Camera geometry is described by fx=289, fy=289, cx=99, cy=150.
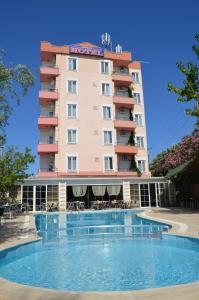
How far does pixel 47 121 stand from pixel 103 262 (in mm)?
25424

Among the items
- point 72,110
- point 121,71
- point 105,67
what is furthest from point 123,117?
point 105,67

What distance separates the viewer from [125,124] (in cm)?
3506

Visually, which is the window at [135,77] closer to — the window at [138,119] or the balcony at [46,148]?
the window at [138,119]

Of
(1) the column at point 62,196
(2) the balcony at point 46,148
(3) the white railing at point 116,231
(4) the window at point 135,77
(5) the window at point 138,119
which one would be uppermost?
(4) the window at point 135,77

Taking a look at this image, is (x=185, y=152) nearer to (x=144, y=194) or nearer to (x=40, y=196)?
(x=144, y=194)

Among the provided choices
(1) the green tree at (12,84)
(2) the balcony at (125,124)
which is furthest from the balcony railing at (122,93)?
(1) the green tree at (12,84)

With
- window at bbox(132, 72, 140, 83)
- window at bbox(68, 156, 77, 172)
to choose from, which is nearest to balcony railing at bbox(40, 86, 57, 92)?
window at bbox(68, 156, 77, 172)

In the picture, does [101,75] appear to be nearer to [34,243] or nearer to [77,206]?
[77,206]

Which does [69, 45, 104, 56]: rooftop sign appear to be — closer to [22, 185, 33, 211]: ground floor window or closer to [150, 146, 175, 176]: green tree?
[150, 146, 175, 176]: green tree

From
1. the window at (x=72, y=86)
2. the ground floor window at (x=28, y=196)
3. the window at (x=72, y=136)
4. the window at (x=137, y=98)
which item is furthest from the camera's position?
the window at (x=137, y=98)

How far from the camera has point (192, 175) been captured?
1098 inches

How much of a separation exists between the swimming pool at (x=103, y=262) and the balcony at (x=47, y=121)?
21.3 meters

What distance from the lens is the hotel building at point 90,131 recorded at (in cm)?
3105

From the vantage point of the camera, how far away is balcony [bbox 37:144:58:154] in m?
31.8
